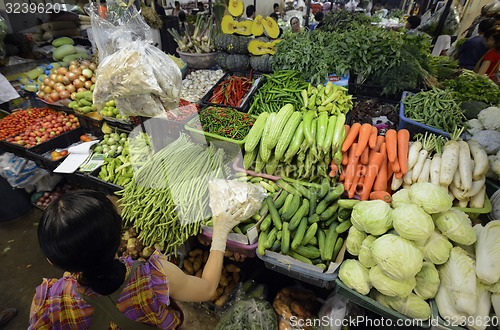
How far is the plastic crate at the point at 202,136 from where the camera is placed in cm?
253

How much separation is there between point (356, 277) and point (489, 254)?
773 millimetres

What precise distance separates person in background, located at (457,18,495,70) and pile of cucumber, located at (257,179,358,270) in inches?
218

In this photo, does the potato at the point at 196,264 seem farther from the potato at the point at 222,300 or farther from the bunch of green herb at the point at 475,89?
the bunch of green herb at the point at 475,89

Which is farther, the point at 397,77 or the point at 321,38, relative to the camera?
the point at 321,38

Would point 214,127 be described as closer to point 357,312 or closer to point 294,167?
point 294,167

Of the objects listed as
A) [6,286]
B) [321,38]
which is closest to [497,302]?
[321,38]

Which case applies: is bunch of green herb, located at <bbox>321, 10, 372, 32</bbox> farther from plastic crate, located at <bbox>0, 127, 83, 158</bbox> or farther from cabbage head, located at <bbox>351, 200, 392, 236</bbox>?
plastic crate, located at <bbox>0, 127, 83, 158</bbox>

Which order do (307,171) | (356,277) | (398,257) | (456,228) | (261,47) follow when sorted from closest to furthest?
(398,257)
(456,228)
(356,277)
(307,171)
(261,47)

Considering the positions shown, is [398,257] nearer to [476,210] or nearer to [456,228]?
[456,228]

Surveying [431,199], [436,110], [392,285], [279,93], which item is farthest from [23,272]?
[436,110]

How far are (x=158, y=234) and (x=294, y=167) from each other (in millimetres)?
1370

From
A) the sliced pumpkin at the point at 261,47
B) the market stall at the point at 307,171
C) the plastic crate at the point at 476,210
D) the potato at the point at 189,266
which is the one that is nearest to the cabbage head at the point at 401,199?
the market stall at the point at 307,171

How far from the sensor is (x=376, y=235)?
5.81 ft

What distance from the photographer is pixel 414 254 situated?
1541 millimetres
